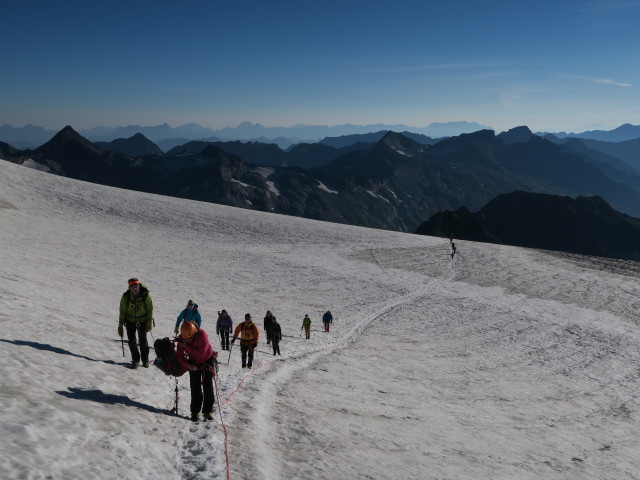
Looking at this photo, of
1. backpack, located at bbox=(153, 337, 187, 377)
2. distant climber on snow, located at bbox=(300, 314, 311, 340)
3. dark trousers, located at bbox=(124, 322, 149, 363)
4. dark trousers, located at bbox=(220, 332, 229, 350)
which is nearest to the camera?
backpack, located at bbox=(153, 337, 187, 377)

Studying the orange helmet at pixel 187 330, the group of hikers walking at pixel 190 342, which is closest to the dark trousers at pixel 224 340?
the group of hikers walking at pixel 190 342

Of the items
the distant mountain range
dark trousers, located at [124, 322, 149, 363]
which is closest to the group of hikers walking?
dark trousers, located at [124, 322, 149, 363]

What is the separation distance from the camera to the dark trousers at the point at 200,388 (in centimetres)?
906

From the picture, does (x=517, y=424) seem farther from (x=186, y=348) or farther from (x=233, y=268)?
(x=233, y=268)

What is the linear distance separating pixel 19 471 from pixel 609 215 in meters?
228

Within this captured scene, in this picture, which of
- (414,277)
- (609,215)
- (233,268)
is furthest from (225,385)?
(609,215)

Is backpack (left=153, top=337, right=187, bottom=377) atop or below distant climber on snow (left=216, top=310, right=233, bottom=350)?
atop

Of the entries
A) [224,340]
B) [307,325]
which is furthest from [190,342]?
[307,325]

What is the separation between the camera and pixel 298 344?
2167cm

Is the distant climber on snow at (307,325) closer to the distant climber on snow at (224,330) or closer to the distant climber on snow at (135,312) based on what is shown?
the distant climber on snow at (224,330)

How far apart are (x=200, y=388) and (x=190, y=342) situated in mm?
1083

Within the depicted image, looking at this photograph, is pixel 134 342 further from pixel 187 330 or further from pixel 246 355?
pixel 246 355

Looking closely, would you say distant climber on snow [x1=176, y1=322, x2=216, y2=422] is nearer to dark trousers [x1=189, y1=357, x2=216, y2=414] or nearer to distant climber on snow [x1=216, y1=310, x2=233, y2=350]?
dark trousers [x1=189, y1=357, x2=216, y2=414]

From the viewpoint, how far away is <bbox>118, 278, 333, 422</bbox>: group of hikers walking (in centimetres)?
890
